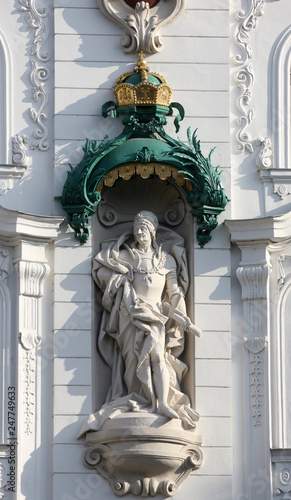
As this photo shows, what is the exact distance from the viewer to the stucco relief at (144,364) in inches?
717

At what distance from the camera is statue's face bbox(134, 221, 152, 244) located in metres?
18.8

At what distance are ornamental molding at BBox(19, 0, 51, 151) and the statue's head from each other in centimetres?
101

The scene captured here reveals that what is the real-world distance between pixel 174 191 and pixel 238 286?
3.46ft

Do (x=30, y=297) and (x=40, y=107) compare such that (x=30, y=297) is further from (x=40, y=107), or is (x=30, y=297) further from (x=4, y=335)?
(x=40, y=107)

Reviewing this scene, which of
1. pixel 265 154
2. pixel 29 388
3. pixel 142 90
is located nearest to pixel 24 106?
pixel 142 90

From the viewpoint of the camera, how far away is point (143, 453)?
1812cm

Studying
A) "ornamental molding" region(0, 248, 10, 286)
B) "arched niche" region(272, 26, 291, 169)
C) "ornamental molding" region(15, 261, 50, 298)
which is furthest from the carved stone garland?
"arched niche" region(272, 26, 291, 169)

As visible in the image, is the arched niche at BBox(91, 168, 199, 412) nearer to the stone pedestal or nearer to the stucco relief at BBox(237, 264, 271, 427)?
the stucco relief at BBox(237, 264, 271, 427)

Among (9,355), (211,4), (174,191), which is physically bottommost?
(9,355)

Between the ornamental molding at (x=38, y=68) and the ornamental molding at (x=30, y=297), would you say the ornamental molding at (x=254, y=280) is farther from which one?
the ornamental molding at (x=38, y=68)

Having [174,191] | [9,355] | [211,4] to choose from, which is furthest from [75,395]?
[211,4]

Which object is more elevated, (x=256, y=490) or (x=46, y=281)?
(x=46, y=281)

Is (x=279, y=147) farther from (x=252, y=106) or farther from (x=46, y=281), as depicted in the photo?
(x=46, y=281)

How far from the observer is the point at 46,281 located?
1870 centimetres
